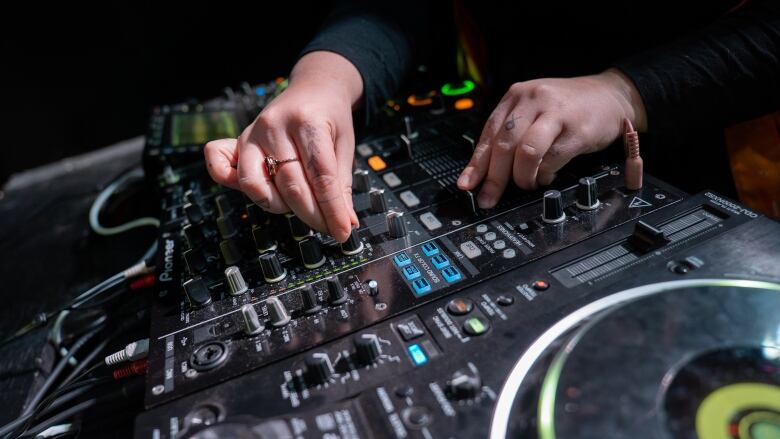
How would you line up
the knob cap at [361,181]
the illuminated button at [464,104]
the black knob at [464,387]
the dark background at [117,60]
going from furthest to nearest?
the dark background at [117,60], the illuminated button at [464,104], the knob cap at [361,181], the black knob at [464,387]

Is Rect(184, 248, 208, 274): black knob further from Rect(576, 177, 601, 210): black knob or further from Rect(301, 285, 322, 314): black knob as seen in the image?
Rect(576, 177, 601, 210): black knob

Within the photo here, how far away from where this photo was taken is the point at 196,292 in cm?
83

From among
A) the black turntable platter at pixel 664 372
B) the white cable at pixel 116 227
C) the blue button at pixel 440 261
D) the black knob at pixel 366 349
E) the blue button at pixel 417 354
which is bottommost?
the black turntable platter at pixel 664 372

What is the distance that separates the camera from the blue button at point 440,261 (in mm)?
809

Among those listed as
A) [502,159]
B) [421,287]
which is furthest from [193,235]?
[502,159]

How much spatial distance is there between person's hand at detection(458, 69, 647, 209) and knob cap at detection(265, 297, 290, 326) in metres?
0.40

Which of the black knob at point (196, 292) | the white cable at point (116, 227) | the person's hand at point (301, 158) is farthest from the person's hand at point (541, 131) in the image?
the white cable at point (116, 227)

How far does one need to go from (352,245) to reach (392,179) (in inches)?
10.0

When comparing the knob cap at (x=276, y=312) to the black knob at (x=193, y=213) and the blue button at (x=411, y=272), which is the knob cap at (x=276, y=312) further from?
the black knob at (x=193, y=213)

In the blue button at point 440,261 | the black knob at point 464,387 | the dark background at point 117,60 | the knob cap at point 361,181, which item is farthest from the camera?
the dark background at point 117,60

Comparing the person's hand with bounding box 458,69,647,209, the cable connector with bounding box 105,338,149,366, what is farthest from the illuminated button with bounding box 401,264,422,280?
the cable connector with bounding box 105,338,149,366

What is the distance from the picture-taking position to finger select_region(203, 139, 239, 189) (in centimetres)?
97

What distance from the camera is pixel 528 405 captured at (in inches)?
21.0

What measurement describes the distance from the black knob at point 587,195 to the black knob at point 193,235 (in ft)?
2.30
